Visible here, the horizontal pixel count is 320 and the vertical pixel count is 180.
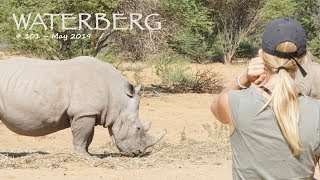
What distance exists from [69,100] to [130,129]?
1014 millimetres

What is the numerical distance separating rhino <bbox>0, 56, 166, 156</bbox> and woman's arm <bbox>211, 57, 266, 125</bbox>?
6094 millimetres

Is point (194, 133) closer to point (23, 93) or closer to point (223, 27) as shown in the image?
point (23, 93)

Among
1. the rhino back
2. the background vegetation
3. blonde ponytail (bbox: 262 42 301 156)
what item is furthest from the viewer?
the background vegetation

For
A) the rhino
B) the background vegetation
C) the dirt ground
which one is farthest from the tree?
the rhino

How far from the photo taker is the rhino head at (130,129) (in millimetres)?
9328

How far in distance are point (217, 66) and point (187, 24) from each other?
1048 centimetres

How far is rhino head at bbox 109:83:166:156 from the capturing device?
9328 mm

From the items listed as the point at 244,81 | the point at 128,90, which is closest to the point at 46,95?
the point at 128,90

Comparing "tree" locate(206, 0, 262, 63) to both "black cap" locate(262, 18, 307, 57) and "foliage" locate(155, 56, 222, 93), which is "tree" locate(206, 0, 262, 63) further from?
"black cap" locate(262, 18, 307, 57)

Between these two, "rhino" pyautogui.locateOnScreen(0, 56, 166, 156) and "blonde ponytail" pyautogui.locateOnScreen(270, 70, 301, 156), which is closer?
"blonde ponytail" pyautogui.locateOnScreen(270, 70, 301, 156)

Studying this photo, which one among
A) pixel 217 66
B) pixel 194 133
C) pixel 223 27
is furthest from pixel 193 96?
pixel 223 27

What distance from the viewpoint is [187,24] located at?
1969 centimetres

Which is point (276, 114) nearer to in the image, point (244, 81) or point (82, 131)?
point (244, 81)

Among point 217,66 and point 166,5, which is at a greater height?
point 166,5
